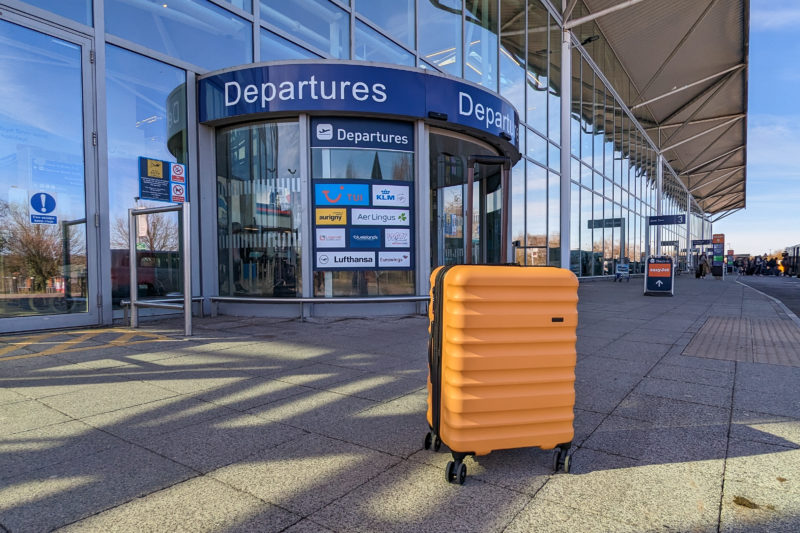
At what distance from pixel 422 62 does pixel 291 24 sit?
3.62 metres

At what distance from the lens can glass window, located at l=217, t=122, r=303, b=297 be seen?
855 centimetres

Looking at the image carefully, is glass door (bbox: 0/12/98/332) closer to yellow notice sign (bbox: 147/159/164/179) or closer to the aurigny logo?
yellow notice sign (bbox: 147/159/164/179)

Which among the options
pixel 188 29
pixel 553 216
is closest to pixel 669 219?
pixel 553 216

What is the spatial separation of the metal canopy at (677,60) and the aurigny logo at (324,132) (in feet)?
37.0

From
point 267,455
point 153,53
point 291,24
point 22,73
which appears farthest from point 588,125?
point 267,455

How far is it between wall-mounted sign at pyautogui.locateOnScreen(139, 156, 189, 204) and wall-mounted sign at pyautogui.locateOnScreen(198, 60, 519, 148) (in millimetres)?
1564

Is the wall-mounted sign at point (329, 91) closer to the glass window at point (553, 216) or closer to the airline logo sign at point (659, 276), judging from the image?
the airline logo sign at point (659, 276)

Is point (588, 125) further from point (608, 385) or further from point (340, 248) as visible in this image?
point (608, 385)

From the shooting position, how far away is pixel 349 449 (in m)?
2.75

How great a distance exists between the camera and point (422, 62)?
38.1ft

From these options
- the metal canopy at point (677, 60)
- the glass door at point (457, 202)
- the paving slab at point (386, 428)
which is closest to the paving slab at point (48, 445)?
the paving slab at point (386, 428)

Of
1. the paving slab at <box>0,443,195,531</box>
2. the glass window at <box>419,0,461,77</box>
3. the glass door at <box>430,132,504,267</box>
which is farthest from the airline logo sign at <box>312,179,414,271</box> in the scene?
the paving slab at <box>0,443,195,531</box>

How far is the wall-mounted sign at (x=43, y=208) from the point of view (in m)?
6.88

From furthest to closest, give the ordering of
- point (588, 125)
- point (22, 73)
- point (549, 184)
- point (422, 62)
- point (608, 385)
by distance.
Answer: point (588, 125)
point (549, 184)
point (422, 62)
point (22, 73)
point (608, 385)
